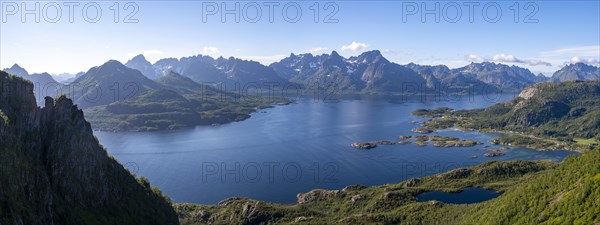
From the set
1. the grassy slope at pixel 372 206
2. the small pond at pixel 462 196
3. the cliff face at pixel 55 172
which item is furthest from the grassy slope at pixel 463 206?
the cliff face at pixel 55 172

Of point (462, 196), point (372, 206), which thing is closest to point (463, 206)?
point (462, 196)

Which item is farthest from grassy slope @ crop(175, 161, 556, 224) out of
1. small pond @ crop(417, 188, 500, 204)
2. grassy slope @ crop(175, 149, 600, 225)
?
small pond @ crop(417, 188, 500, 204)

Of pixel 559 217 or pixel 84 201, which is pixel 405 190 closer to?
pixel 559 217

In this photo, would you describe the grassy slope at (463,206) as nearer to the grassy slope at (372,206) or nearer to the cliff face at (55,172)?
the grassy slope at (372,206)

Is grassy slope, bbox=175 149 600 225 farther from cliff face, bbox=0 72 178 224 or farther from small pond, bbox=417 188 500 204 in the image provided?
cliff face, bbox=0 72 178 224

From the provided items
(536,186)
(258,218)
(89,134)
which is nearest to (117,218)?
(89,134)

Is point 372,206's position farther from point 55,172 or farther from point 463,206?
point 55,172
